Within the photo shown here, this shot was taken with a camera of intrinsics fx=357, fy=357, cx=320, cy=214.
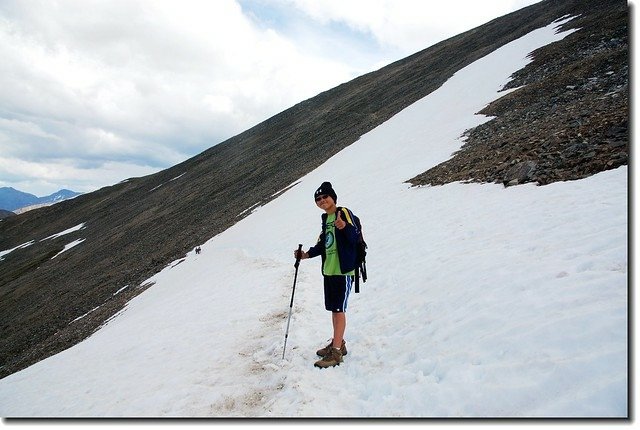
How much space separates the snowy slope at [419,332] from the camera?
4363 millimetres

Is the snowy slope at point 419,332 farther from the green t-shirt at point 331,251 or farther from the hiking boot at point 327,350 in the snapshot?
the green t-shirt at point 331,251

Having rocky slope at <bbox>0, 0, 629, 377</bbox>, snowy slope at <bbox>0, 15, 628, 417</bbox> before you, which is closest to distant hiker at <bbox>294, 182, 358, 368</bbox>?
snowy slope at <bbox>0, 15, 628, 417</bbox>

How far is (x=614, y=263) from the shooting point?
5.46 m

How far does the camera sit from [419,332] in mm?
6484

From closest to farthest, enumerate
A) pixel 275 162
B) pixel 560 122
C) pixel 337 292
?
pixel 337 292
pixel 560 122
pixel 275 162

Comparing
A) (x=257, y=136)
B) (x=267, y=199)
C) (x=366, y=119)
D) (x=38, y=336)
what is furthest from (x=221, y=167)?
(x=38, y=336)

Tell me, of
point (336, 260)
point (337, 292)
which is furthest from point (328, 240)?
point (337, 292)

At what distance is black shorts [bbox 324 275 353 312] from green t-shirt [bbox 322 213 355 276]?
0.12 meters

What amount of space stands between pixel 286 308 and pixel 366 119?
135ft

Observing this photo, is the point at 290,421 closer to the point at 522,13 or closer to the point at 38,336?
the point at 38,336

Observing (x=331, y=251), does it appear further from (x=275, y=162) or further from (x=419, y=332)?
(x=275, y=162)

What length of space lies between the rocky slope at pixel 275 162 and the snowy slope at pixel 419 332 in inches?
129

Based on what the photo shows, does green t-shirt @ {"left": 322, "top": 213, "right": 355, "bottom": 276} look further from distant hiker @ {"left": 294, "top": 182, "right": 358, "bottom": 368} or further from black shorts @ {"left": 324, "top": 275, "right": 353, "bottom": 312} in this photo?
black shorts @ {"left": 324, "top": 275, "right": 353, "bottom": 312}

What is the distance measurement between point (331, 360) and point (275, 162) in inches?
1774
